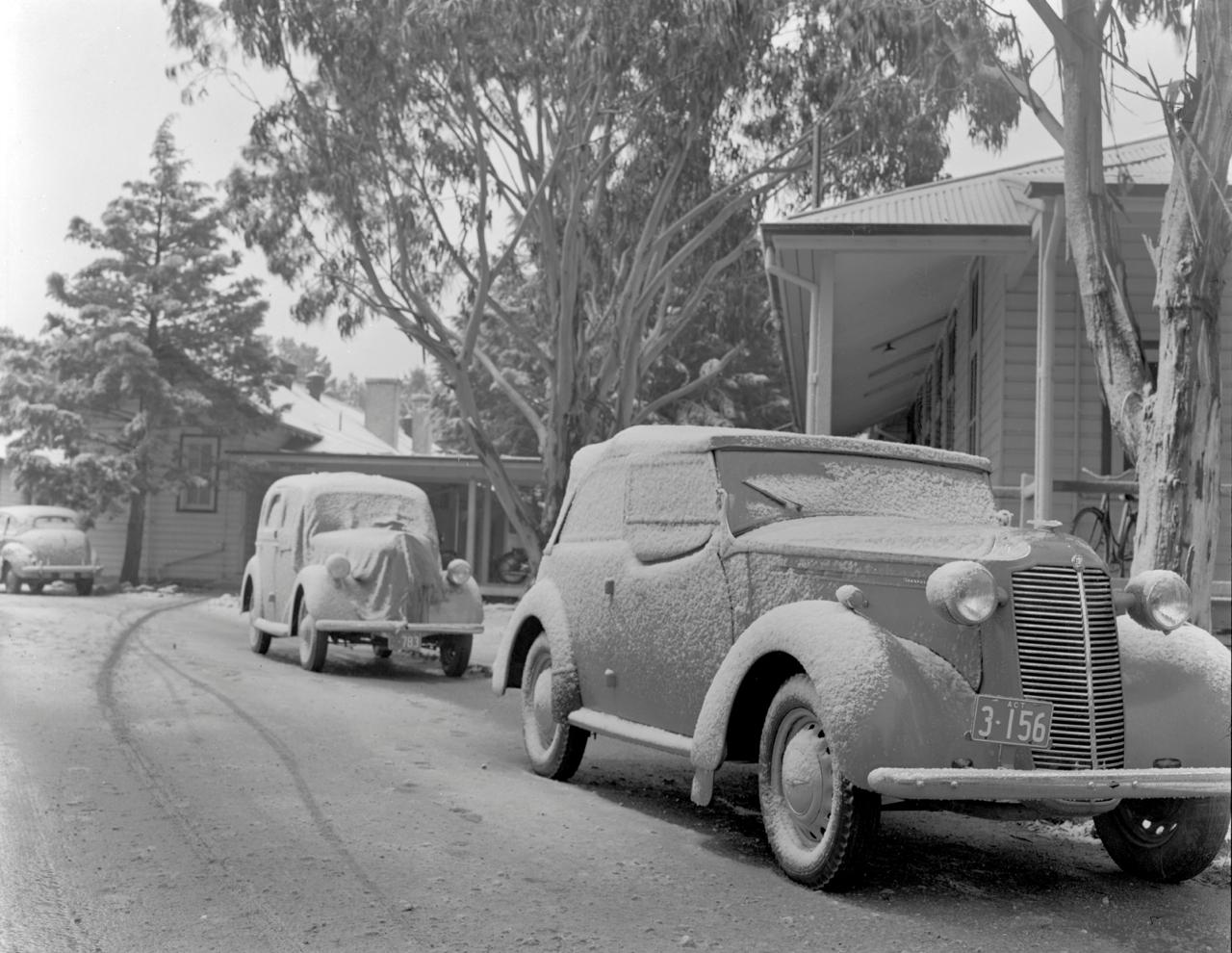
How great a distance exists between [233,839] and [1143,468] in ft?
15.8

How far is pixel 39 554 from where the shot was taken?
→ 25141 mm

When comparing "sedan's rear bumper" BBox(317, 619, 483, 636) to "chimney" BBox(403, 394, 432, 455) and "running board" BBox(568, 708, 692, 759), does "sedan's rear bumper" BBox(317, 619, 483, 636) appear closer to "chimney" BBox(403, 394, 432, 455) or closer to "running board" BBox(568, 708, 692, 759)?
"running board" BBox(568, 708, 692, 759)

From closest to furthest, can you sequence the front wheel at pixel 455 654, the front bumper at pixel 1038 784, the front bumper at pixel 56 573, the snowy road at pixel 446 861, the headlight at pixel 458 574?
the snowy road at pixel 446 861, the front bumper at pixel 1038 784, the headlight at pixel 458 574, the front wheel at pixel 455 654, the front bumper at pixel 56 573

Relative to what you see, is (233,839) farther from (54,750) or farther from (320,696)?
(320,696)

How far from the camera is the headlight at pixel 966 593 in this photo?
4.92 m

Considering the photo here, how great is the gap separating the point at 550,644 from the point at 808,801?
2.50 meters

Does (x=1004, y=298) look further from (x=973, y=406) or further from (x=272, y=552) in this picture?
(x=272, y=552)

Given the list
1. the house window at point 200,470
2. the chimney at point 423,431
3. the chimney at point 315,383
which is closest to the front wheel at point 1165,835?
the house window at point 200,470

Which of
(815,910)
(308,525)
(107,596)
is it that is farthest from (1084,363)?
(107,596)

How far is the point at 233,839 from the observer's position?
5551 millimetres

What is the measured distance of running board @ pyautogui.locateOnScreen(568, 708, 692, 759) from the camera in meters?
6.02

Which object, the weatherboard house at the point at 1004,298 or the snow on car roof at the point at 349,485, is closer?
the weatherboard house at the point at 1004,298

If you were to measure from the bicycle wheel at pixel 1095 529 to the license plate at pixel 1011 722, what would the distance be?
665 centimetres

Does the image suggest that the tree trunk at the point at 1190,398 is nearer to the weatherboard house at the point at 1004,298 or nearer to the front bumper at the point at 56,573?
the weatherboard house at the point at 1004,298
